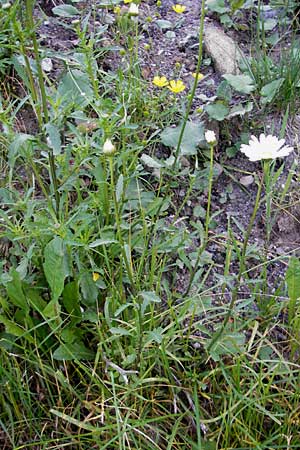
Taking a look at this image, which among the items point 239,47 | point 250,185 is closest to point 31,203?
point 250,185

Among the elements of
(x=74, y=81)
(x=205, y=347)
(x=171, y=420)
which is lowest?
(x=171, y=420)

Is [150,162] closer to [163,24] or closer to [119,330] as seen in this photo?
[119,330]

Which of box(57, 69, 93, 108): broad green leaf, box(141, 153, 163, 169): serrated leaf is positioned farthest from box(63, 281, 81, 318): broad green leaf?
box(57, 69, 93, 108): broad green leaf

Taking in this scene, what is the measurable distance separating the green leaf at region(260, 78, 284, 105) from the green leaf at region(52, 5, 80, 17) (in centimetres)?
66

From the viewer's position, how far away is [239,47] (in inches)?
82.7

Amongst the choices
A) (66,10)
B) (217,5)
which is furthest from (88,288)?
(217,5)

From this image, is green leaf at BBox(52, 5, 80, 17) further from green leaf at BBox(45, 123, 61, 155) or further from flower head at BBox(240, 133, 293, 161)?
flower head at BBox(240, 133, 293, 161)

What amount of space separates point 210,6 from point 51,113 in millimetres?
880

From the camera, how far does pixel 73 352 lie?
1.37m

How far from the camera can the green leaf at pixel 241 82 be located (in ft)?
6.05

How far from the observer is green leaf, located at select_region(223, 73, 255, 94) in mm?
1843

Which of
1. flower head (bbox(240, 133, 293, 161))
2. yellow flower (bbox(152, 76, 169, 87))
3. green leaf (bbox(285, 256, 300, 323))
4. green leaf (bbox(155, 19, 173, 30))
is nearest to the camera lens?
flower head (bbox(240, 133, 293, 161))

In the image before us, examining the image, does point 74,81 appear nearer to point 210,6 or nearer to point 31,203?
point 31,203

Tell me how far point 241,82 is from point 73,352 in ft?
3.26
